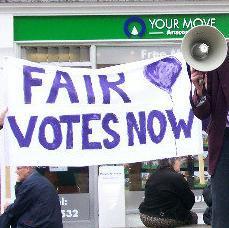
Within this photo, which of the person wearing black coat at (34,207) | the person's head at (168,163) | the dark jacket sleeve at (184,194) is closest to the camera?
the person wearing black coat at (34,207)

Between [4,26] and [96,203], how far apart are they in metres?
3.25

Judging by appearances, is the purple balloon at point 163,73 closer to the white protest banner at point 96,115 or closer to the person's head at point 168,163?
the white protest banner at point 96,115

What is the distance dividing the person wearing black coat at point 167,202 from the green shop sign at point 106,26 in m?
3.74

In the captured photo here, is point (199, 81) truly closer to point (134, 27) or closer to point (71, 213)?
point (134, 27)

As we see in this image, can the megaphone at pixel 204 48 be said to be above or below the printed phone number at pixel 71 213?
above

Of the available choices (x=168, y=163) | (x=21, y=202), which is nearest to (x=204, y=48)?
(x=21, y=202)

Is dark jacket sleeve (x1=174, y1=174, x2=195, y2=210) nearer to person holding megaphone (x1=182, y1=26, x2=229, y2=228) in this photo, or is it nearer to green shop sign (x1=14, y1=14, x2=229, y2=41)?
green shop sign (x1=14, y1=14, x2=229, y2=41)

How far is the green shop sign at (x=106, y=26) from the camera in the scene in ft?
33.5

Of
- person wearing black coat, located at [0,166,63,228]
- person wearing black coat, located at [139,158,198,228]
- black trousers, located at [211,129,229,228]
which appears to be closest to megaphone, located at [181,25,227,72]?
black trousers, located at [211,129,229,228]

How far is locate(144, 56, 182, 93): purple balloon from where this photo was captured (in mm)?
5504

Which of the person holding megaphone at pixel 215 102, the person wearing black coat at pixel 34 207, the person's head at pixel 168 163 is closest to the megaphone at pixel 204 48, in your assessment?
the person holding megaphone at pixel 215 102

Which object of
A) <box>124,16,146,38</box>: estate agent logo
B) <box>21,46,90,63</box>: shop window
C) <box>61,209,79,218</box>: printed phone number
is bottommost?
<box>61,209,79,218</box>: printed phone number

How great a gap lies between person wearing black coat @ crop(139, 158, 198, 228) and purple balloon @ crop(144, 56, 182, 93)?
1.83 m

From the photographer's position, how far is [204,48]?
304cm
